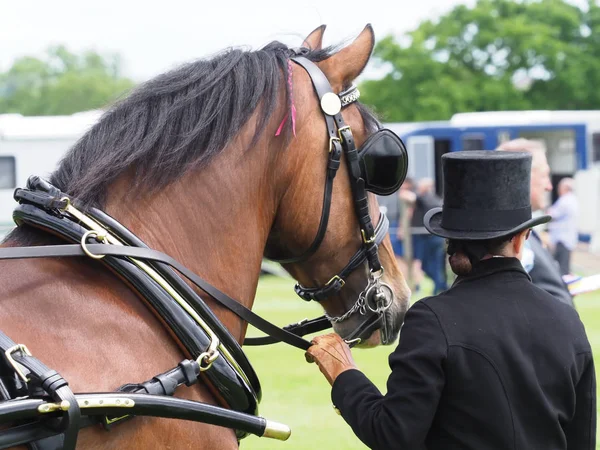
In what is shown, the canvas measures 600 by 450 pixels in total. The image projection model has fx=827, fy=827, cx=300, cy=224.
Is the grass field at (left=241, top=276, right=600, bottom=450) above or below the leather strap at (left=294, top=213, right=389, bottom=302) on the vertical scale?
below

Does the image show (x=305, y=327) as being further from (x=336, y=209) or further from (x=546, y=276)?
(x=546, y=276)

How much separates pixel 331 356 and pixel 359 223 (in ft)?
1.60

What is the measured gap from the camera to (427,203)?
49.4 feet

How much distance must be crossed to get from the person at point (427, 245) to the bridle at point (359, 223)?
11171 mm

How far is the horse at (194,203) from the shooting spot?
2281 millimetres

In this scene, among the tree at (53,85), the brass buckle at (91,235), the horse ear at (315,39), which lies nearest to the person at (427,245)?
the horse ear at (315,39)

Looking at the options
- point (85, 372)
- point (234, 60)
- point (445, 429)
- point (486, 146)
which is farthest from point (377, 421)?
point (486, 146)

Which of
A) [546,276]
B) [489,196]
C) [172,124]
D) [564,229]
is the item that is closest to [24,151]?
[564,229]

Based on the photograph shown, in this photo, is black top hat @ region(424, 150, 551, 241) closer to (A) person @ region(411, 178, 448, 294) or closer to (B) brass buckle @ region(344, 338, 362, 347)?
(B) brass buckle @ region(344, 338, 362, 347)

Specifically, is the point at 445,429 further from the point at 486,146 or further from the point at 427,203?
the point at 486,146

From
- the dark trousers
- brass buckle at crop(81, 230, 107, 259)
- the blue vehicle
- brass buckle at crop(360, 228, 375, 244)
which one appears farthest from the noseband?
the blue vehicle

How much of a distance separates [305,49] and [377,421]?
4.41 ft

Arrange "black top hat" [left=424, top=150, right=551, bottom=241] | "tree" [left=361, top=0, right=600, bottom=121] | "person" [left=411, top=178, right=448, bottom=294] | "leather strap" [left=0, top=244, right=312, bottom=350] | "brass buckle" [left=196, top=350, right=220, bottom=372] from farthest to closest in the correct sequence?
"tree" [left=361, top=0, right=600, bottom=121] < "person" [left=411, top=178, right=448, bottom=294] < "black top hat" [left=424, top=150, right=551, bottom=241] < "brass buckle" [left=196, top=350, right=220, bottom=372] < "leather strap" [left=0, top=244, right=312, bottom=350]

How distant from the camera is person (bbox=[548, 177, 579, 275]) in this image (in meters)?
13.1
